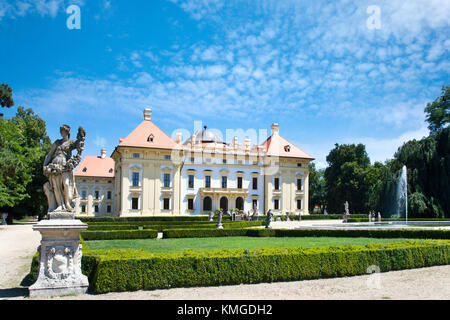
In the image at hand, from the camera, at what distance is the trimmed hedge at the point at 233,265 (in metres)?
7.58

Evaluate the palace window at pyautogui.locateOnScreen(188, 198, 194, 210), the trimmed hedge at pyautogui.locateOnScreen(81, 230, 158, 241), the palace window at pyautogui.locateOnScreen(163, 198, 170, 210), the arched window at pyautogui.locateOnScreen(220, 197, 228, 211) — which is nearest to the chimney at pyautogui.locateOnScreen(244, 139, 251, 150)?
the arched window at pyautogui.locateOnScreen(220, 197, 228, 211)

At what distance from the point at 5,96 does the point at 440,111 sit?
3816 centimetres

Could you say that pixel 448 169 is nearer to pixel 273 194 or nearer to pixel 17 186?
pixel 273 194

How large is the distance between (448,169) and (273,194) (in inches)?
821

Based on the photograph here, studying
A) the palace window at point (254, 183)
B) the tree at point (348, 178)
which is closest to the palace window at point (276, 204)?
the palace window at point (254, 183)

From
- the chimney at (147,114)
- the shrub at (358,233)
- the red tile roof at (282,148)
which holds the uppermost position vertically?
the chimney at (147,114)

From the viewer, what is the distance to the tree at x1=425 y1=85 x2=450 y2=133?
37844 mm

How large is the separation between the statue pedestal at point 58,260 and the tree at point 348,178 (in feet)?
158

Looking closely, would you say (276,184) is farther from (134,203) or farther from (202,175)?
(134,203)

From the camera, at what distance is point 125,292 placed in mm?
7492

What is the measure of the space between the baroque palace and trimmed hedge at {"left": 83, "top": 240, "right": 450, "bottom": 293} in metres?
34.0

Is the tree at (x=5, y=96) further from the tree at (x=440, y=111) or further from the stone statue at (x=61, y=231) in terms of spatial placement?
the tree at (x=440, y=111)

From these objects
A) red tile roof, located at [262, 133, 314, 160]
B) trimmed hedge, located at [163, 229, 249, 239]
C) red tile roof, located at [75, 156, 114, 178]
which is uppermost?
red tile roof, located at [262, 133, 314, 160]

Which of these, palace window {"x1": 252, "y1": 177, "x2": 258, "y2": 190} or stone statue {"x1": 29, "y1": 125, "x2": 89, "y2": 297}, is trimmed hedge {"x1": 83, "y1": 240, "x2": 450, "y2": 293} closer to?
stone statue {"x1": 29, "y1": 125, "x2": 89, "y2": 297}
